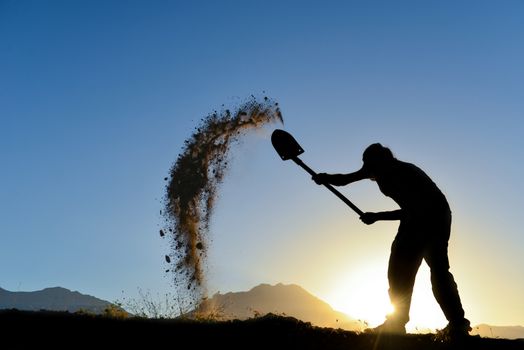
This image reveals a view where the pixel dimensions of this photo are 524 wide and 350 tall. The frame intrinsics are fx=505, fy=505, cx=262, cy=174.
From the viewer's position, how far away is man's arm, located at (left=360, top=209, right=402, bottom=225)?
645 centimetres

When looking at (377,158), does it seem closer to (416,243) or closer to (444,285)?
(416,243)

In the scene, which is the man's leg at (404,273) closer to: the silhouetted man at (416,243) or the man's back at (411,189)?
the silhouetted man at (416,243)

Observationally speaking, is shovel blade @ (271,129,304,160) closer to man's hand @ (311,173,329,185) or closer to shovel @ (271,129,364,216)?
shovel @ (271,129,364,216)

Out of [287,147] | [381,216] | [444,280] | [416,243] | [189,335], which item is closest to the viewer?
[189,335]

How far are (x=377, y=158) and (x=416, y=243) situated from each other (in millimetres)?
1203

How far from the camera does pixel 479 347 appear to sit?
5.67 meters

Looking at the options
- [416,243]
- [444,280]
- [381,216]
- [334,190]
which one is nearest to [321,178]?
[334,190]

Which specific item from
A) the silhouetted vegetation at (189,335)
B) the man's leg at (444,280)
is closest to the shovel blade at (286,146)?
the man's leg at (444,280)

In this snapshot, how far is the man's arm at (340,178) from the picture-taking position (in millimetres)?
6945

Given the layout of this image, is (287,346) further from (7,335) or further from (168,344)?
(7,335)

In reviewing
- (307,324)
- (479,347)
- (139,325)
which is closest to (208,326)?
(139,325)

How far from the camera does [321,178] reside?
739 centimetres

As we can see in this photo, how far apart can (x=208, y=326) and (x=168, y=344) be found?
770mm

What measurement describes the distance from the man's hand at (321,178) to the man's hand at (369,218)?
0.81 m
